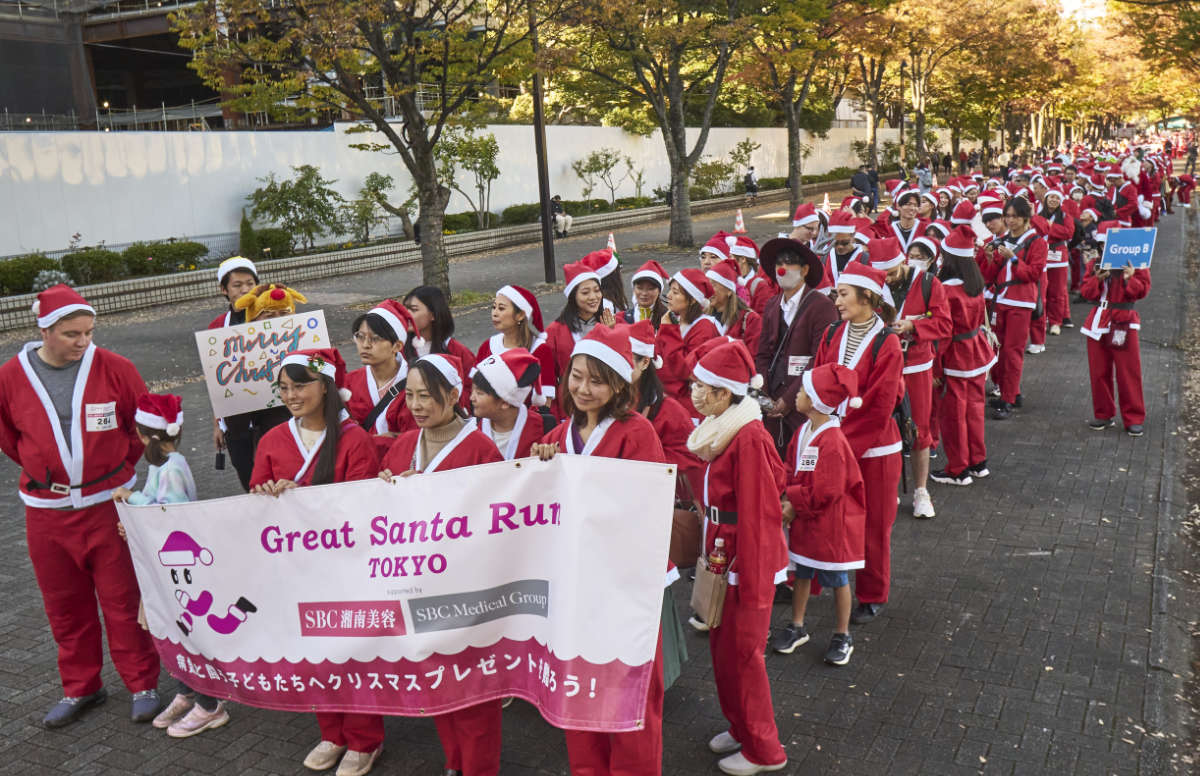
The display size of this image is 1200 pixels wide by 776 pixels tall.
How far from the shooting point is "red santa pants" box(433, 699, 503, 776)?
13.7ft

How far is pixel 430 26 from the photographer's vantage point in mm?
15961

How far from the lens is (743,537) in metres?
4.07

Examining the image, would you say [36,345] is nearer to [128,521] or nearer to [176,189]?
[128,521]

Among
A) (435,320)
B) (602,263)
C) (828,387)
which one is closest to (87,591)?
(435,320)

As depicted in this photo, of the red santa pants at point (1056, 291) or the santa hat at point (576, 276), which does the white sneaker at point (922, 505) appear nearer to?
the santa hat at point (576, 276)

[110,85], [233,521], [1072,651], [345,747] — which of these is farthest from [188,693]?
[110,85]

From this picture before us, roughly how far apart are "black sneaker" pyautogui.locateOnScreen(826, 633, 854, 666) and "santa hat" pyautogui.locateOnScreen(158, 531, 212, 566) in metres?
3.24

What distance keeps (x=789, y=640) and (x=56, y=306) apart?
13.8 feet

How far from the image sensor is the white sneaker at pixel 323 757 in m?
4.62

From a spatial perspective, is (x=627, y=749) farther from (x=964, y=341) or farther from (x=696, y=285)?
(x=964, y=341)

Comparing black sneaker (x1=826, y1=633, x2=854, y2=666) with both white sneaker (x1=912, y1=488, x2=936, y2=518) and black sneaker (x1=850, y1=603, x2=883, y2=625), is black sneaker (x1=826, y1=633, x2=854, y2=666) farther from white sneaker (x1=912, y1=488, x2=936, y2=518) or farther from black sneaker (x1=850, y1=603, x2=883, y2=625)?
white sneaker (x1=912, y1=488, x2=936, y2=518)

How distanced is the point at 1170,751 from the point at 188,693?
472 cm

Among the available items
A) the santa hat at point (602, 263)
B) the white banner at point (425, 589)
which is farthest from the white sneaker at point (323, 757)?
the santa hat at point (602, 263)

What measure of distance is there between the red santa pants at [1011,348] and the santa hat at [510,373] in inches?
281
